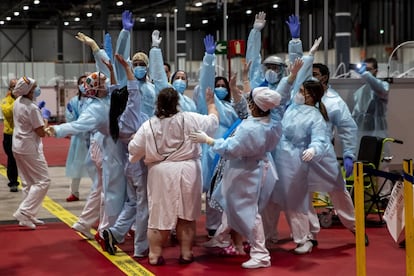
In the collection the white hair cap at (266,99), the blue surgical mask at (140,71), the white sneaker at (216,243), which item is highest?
the blue surgical mask at (140,71)

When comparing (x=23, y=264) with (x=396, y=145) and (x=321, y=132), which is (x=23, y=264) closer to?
(x=321, y=132)

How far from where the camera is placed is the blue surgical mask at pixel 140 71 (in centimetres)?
701

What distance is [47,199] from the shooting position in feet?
34.1

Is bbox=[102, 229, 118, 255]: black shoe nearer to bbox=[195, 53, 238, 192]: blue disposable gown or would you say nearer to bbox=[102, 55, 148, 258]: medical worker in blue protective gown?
bbox=[102, 55, 148, 258]: medical worker in blue protective gown

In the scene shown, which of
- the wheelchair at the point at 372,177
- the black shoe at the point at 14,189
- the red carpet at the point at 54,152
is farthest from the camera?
the red carpet at the point at 54,152

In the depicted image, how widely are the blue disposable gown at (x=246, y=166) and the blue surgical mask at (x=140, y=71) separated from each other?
1.28 m

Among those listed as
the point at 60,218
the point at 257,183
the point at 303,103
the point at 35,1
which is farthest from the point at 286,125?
the point at 35,1

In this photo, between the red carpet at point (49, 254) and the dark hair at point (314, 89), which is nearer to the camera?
the red carpet at point (49, 254)

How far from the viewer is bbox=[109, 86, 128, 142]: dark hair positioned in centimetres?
661

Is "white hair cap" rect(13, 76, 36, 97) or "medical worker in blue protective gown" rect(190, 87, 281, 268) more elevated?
"white hair cap" rect(13, 76, 36, 97)

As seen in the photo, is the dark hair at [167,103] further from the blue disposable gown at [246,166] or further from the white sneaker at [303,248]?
the white sneaker at [303,248]

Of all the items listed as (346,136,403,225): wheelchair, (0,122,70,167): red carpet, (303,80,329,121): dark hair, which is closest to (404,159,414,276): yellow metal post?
(303,80,329,121): dark hair

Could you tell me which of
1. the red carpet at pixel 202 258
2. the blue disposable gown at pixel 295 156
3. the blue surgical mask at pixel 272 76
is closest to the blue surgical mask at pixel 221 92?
the blue surgical mask at pixel 272 76

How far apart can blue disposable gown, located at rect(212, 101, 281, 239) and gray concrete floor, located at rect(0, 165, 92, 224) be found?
329cm
